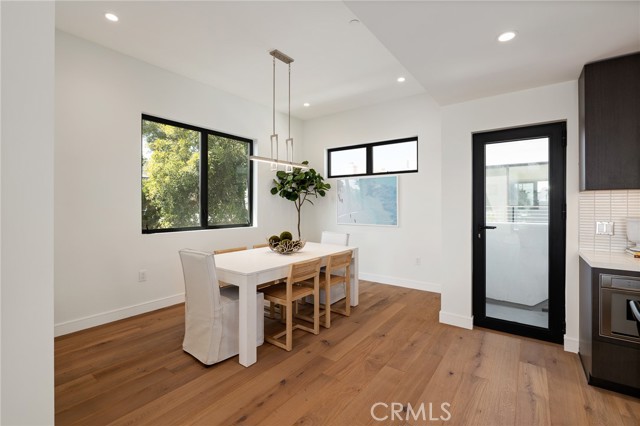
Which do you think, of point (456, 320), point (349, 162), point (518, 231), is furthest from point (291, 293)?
point (349, 162)

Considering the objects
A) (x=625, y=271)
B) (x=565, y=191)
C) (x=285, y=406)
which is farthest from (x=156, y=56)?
(x=625, y=271)

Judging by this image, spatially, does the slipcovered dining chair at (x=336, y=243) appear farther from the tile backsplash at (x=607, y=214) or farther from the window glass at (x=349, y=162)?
the tile backsplash at (x=607, y=214)

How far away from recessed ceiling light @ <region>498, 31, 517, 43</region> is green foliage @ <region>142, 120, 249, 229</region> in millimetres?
3665

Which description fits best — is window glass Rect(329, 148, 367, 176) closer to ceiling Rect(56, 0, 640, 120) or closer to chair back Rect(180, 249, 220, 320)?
ceiling Rect(56, 0, 640, 120)

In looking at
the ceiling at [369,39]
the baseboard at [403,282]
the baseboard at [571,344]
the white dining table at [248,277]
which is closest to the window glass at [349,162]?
the ceiling at [369,39]

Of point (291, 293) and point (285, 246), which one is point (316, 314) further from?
point (285, 246)

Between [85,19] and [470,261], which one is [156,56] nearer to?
[85,19]

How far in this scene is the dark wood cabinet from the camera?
201 centimetres

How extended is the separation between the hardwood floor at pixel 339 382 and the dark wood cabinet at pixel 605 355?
84 mm

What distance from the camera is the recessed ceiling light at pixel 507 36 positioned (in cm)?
197

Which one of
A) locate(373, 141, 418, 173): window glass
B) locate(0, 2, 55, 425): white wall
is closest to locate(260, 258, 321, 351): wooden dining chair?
locate(0, 2, 55, 425): white wall

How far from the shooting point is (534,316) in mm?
2904

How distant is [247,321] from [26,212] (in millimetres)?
1798

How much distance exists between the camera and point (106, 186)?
10.6 ft
